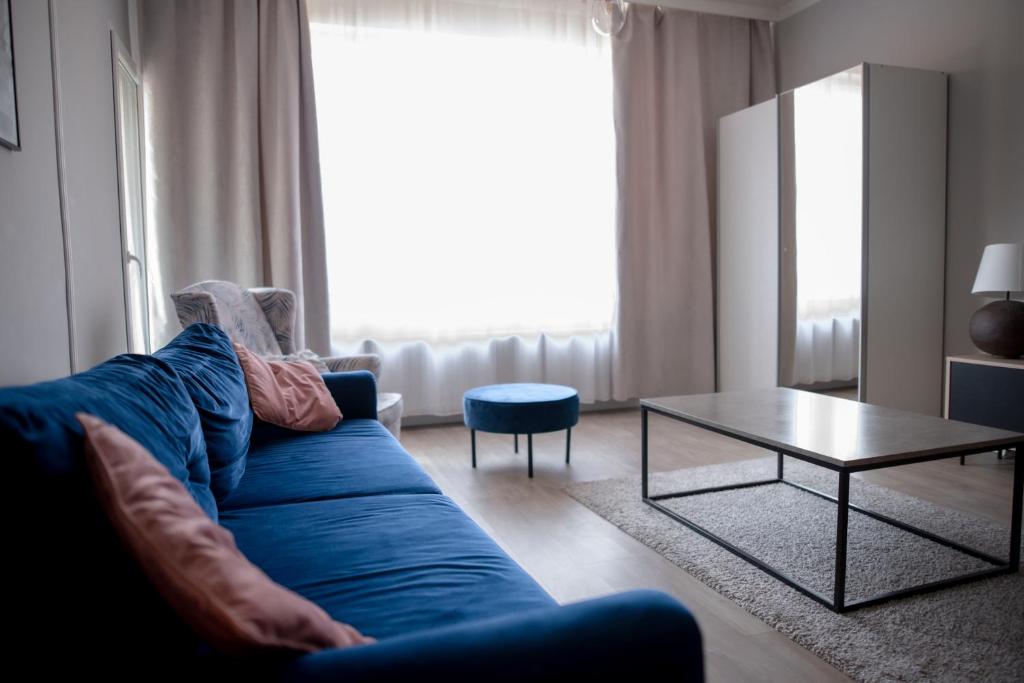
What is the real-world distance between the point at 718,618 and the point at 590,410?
10.0 ft

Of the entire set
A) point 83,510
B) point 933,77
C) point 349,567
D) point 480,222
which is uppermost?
point 933,77

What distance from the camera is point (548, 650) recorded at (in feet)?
2.49

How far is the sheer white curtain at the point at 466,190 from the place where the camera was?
14.1 feet

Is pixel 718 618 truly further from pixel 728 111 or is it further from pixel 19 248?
pixel 728 111

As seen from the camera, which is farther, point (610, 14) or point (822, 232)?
point (822, 232)

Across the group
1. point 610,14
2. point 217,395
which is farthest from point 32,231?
point 610,14

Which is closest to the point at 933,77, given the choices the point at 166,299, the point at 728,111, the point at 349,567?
the point at 728,111

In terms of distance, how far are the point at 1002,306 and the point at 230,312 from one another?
3.62 metres

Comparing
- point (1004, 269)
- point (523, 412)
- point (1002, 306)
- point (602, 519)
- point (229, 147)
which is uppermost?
point (229, 147)

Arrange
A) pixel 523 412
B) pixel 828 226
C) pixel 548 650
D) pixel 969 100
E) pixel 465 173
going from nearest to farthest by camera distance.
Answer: pixel 548 650
pixel 523 412
pixel 969 100
pixel 828 226
pixel 465 173

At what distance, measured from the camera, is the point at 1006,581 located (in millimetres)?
2104

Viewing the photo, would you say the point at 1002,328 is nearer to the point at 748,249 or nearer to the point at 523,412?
the point at 748,249

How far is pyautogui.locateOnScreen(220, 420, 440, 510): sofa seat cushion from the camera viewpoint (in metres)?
1.84

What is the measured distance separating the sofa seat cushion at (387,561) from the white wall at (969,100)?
356 cm
